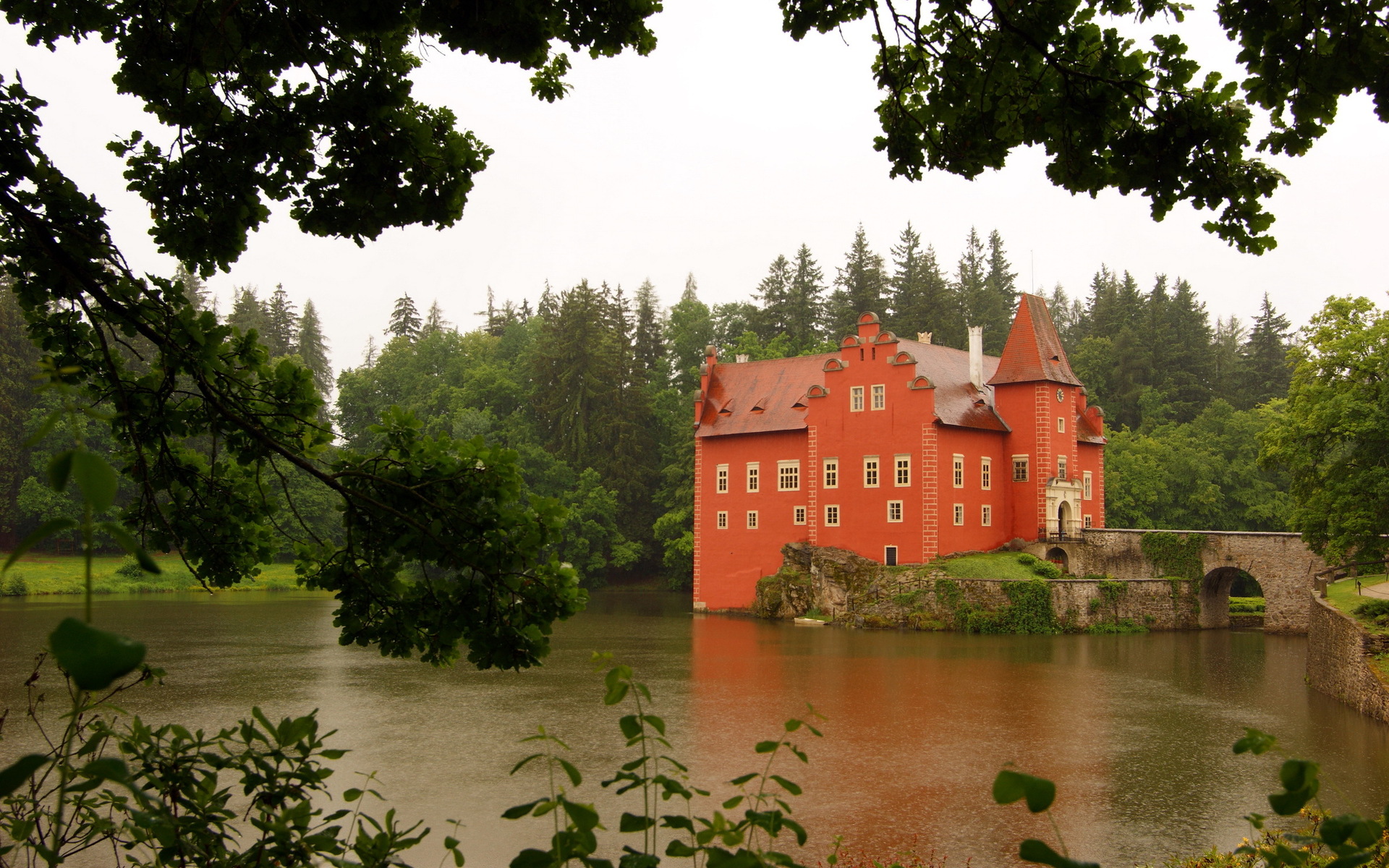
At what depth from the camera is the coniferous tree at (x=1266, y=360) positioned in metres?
60.6

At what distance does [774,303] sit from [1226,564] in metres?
34.2

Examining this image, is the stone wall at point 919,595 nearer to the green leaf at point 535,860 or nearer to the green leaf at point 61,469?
the green leaf at point 535,860

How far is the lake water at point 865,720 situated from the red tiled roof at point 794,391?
1014 centimetres

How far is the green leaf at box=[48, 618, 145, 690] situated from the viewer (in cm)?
109

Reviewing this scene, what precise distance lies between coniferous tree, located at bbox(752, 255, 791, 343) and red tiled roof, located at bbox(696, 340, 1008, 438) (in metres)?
20.5

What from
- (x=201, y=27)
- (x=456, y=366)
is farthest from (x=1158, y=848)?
(x=456, y=366)

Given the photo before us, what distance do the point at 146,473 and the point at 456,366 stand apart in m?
58.8

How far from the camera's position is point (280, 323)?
231 feet

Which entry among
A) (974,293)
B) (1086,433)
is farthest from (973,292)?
(1086,433)

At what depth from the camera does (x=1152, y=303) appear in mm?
61188

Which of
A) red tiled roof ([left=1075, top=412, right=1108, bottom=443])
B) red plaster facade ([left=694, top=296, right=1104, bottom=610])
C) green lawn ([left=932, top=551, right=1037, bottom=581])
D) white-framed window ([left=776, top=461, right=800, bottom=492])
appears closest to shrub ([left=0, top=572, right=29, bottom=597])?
red plaster facade ([left=694, top=296, right=1104, bottom=610])

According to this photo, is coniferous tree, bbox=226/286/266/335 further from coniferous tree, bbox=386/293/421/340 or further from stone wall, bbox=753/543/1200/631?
stone wall, bbox=753/543/1200/631

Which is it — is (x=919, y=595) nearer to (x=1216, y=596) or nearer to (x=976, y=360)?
(x=976, y=360)

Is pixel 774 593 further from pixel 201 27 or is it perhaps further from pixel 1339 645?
pixel 201 27
